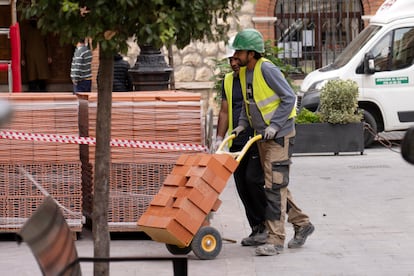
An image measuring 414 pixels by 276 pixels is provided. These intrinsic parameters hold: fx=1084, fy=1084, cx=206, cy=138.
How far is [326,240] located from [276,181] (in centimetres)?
106

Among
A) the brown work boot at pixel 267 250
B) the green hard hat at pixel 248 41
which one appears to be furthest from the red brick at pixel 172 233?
the green hard hat at pixel 248 41

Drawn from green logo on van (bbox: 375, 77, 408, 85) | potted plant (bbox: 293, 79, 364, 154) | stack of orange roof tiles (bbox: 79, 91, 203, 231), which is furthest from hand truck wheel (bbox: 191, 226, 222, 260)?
green logo on van (bbox: 375, 77, 408, 85)

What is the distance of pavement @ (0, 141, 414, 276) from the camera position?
8156 millimetres

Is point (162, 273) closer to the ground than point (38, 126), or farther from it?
closer to the ground

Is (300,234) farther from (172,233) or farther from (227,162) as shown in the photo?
(172,233)

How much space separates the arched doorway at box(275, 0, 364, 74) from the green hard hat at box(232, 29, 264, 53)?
13291mm

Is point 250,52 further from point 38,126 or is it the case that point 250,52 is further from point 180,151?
point 38,126

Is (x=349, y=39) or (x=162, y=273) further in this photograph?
(x=349, y=39)

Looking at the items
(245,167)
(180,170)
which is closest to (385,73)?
(245,167)

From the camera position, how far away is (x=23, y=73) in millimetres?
22453

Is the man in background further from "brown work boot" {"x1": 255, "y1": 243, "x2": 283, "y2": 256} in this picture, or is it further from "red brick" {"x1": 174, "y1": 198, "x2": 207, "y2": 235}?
"red brick" {"x1": 174, "y1": 198, "x2": 207, "y2": 235}

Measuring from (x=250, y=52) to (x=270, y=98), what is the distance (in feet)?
1.34

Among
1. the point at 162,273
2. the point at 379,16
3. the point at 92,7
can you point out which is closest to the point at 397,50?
the point at 379,16

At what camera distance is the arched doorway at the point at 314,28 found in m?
22.0
